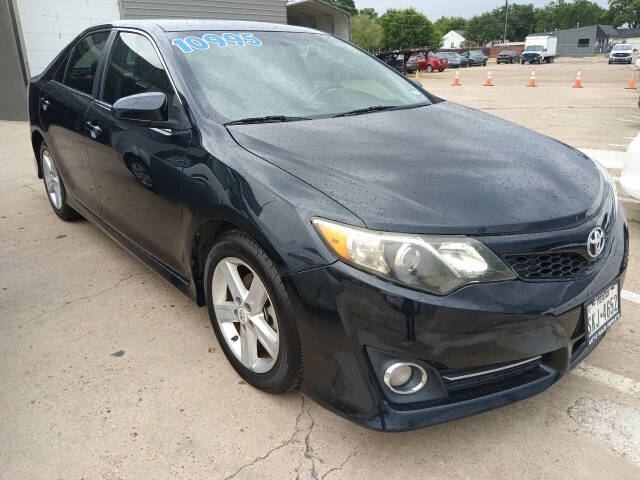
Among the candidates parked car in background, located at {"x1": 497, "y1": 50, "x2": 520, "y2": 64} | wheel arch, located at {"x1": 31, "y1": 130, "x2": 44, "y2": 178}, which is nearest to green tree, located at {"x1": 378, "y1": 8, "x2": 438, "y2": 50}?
parked car in background, located at {"x1": 497, "y1": 50, "x2": 520, "y2": 64}

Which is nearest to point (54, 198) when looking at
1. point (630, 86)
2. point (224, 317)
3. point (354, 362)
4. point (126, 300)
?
point (126, 300)

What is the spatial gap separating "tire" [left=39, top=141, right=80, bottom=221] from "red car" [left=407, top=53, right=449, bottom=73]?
3389 cm

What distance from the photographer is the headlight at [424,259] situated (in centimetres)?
172

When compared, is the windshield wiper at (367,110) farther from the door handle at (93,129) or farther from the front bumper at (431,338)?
the door handle at (93,129)

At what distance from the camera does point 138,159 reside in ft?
9.09

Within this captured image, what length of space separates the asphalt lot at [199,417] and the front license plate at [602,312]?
39 cm

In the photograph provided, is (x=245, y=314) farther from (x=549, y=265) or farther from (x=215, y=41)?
(x=215, y=41)

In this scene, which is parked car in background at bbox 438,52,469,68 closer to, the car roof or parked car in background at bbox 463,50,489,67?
parked car in background at bbox 463,50,489,67

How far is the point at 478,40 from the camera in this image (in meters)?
112

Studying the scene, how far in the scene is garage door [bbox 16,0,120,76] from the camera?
1095cm

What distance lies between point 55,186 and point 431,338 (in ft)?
12.7

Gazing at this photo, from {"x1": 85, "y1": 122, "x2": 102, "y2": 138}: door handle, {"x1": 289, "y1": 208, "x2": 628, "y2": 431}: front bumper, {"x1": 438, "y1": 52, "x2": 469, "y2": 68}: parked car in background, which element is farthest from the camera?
{"x1": 438, "y1": 52, "x2": 469, "y2": 68}: parked car in background

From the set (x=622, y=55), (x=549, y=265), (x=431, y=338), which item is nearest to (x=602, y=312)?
(x=549, y=265)

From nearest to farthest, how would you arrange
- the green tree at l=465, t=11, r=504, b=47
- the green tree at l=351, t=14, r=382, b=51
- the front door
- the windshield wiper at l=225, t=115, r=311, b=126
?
the windshield wiper at l=225, t=115, r=311, b=126, the front door, the green tree at l=351, t=14, r=382, b=51, the green tree at l=465, t=11, r=504, b=47
